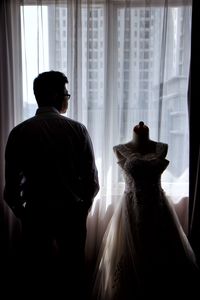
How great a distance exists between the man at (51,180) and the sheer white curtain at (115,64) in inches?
24.1

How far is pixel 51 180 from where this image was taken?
141cm

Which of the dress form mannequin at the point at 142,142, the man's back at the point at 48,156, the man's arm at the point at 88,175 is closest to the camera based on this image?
the man's back at the point at 48,156

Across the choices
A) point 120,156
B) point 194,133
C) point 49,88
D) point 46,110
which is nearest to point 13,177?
point 46,110

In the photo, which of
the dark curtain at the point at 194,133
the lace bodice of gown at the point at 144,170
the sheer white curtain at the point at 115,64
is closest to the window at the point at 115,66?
the sheer white curtain at the point at 115,64

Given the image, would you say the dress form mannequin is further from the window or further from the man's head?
the man's head

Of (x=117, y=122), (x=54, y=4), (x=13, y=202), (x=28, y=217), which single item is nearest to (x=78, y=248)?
(x=28, y=217)

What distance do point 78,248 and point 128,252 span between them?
0.37 m

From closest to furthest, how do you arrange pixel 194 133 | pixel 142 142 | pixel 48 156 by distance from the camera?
pixel 48 156 → pixel 142 142 → pixel 194 133

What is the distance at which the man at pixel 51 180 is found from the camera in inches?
55.7

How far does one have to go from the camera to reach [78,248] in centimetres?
152

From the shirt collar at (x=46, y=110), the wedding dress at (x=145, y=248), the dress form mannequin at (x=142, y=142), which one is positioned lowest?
the wedding dress at (x=145, y=248)

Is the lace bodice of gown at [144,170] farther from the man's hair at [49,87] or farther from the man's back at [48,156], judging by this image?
the man's hair at [49,87]

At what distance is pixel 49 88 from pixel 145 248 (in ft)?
3.70

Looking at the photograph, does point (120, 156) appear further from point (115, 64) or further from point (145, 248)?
point (115, 64)
